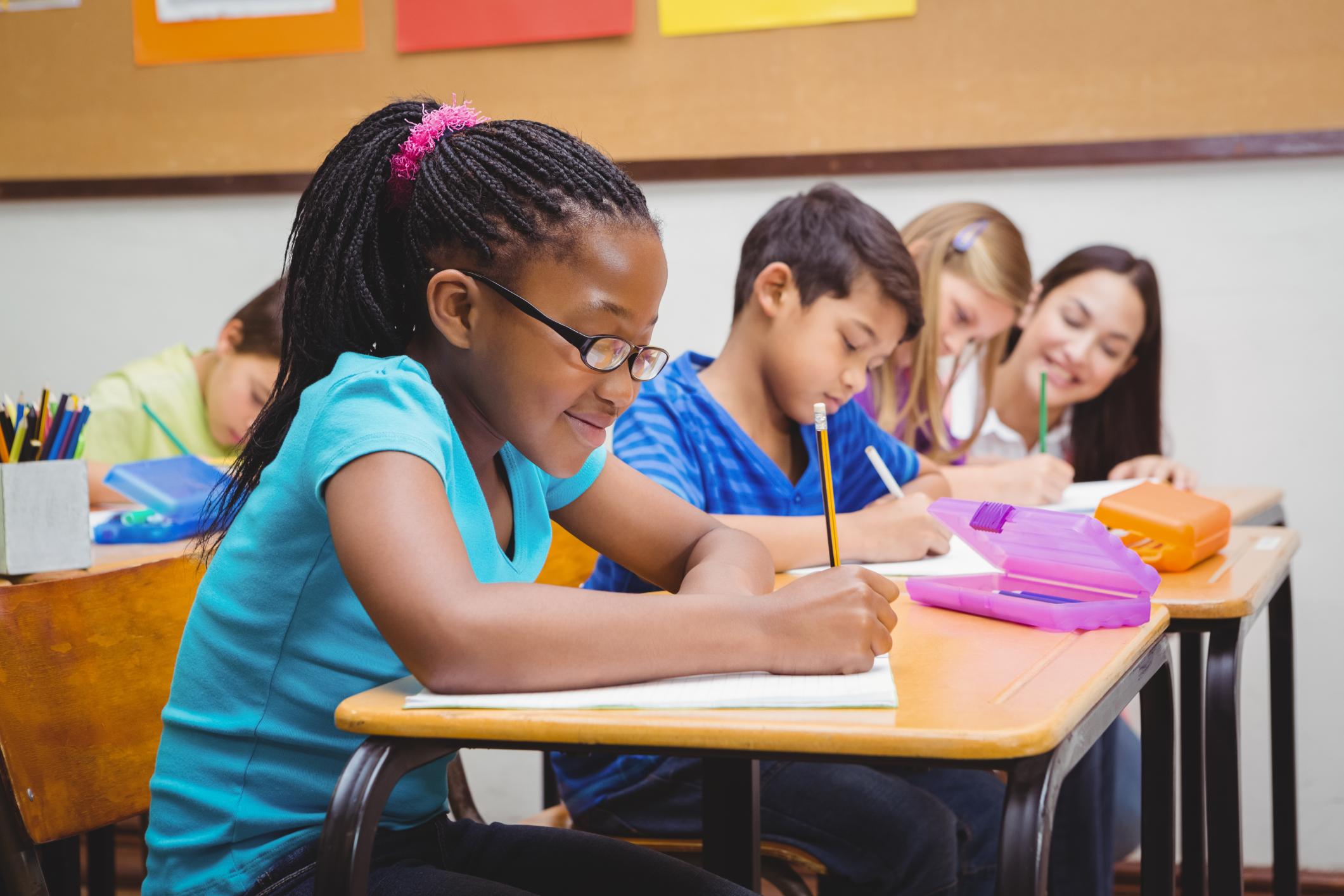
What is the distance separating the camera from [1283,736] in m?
1.66

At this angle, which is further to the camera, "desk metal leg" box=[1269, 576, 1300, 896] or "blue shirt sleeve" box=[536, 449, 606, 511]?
"desk metal leg" box=[1269, 576, 1300, 896]

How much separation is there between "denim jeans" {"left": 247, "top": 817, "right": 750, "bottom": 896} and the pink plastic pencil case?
29cm

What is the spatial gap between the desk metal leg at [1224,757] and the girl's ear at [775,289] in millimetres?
727

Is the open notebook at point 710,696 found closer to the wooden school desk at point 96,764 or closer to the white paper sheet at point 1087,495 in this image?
the wooden school desk at point 96,764

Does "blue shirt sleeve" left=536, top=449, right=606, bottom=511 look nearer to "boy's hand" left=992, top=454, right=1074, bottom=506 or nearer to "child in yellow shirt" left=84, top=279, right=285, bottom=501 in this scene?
"boy's hand" left=992, top=454, right=1074, bottom=506

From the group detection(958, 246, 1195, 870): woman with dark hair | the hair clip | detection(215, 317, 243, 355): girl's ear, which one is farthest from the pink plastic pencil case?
detection(215, 317, 243, 355): girl's ear

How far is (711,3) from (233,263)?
1.09 m

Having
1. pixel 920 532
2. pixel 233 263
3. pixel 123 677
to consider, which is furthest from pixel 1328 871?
pixel 233 263

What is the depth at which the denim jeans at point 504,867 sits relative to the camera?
824mm

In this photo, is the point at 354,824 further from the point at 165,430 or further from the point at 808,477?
the point at 165,430

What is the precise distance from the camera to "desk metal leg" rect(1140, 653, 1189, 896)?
3.62ft

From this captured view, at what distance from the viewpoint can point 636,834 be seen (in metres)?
1.28

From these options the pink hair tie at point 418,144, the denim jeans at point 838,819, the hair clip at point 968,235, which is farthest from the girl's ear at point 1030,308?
the pink hair tie at point 418,144

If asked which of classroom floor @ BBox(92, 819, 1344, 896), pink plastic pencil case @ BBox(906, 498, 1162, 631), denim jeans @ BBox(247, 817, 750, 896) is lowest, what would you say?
classroom floor @ BBox(92, 819, 1344, 896)
